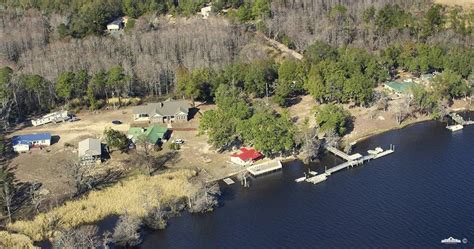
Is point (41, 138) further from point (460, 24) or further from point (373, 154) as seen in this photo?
point (460, 24)

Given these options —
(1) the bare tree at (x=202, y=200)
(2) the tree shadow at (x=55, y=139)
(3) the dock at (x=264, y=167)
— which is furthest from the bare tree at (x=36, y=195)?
(3) the dock at (x=264, y=167)

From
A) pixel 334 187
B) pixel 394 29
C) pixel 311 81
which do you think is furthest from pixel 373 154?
pixel 394 29

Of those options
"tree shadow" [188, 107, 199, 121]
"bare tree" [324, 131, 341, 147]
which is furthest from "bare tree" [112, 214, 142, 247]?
"tree shadow" [188, 107, 199, 121]

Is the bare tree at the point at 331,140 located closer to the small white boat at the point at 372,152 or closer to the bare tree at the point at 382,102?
the small white boat at the point at 372,152

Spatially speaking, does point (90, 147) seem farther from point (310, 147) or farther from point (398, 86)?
point (398, 86)

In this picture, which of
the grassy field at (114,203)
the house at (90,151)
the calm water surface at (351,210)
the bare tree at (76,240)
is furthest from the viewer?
the house at (90,151)

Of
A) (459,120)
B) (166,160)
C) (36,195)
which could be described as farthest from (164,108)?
(459,120)

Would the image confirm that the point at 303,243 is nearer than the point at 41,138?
Yes
